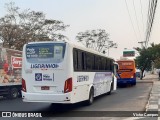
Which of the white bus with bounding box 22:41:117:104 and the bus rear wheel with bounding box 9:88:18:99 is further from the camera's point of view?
the bus rear wheel with bounding box 9:88:18:99

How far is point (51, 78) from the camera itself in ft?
38.9

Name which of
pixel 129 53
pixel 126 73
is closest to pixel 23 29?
pixel 126 73

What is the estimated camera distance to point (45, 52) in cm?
1216

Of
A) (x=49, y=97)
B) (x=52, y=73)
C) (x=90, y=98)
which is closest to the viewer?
(x=49, y=97)

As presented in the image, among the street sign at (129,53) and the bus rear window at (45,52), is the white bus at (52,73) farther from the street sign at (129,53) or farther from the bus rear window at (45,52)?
the street sign at (129,53)

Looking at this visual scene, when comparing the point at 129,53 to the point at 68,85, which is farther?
the point at 129,53

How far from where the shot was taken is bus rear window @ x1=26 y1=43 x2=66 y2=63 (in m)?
12.0

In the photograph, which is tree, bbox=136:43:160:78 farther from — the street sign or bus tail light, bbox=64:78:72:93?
bus tail light, bbox=64:78:72:93

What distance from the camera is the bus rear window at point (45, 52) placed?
39.3ft

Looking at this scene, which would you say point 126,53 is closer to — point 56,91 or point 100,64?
point 100,64

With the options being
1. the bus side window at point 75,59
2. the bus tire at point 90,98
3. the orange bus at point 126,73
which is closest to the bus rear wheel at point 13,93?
the bus tire at point 90,98

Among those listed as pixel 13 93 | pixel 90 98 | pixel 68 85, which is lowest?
pixel 13 93

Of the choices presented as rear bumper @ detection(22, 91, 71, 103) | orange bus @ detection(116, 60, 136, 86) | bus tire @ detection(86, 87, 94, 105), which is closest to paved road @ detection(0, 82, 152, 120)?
bus tire @ detection(86, 87, 94, 105)

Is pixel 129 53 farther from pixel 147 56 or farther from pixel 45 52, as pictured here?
pixel 45 52
